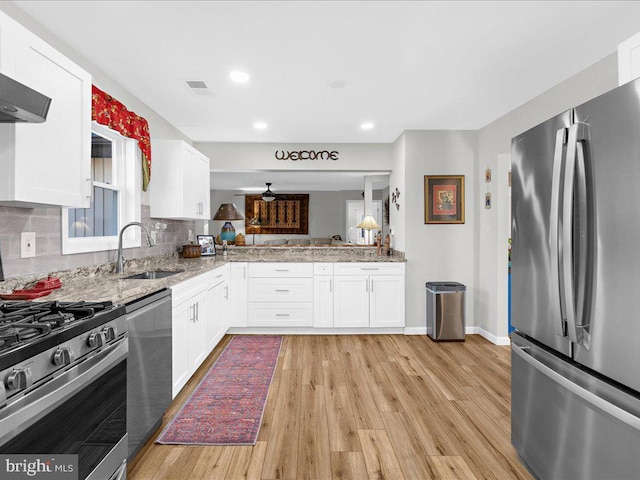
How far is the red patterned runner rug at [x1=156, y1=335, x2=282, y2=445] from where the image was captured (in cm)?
220

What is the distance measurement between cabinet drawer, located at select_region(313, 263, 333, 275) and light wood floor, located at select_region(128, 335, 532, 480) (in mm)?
997

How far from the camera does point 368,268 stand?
172 inches

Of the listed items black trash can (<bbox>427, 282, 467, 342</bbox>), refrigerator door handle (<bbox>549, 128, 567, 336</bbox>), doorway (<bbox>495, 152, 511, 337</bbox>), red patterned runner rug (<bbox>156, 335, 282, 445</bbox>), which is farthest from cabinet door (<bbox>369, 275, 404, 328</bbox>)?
refrigerator door handle (<bbox>549, 128, 567, 336</bbox>)

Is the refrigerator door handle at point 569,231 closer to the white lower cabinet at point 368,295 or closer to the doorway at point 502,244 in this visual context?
the doorway at point 502,244

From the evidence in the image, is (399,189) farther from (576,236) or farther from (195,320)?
(576,236)

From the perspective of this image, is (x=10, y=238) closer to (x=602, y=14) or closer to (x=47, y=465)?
(x=47, y=465)

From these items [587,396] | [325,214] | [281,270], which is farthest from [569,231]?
[325,214]

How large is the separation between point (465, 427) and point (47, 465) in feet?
7.11

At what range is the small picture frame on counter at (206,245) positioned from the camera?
465cm

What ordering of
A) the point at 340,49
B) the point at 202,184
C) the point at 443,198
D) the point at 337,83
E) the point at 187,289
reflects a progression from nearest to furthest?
1. the point at 340,49
2. the point at 187,289
3. the point at 337,83
4. the point at 202,184
5. the point at 443,198

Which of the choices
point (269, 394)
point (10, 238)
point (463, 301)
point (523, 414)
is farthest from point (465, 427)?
point (10, 238)

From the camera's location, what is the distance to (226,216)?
5219mm

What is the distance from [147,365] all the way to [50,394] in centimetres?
86

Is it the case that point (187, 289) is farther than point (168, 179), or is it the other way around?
point (168, 179)
